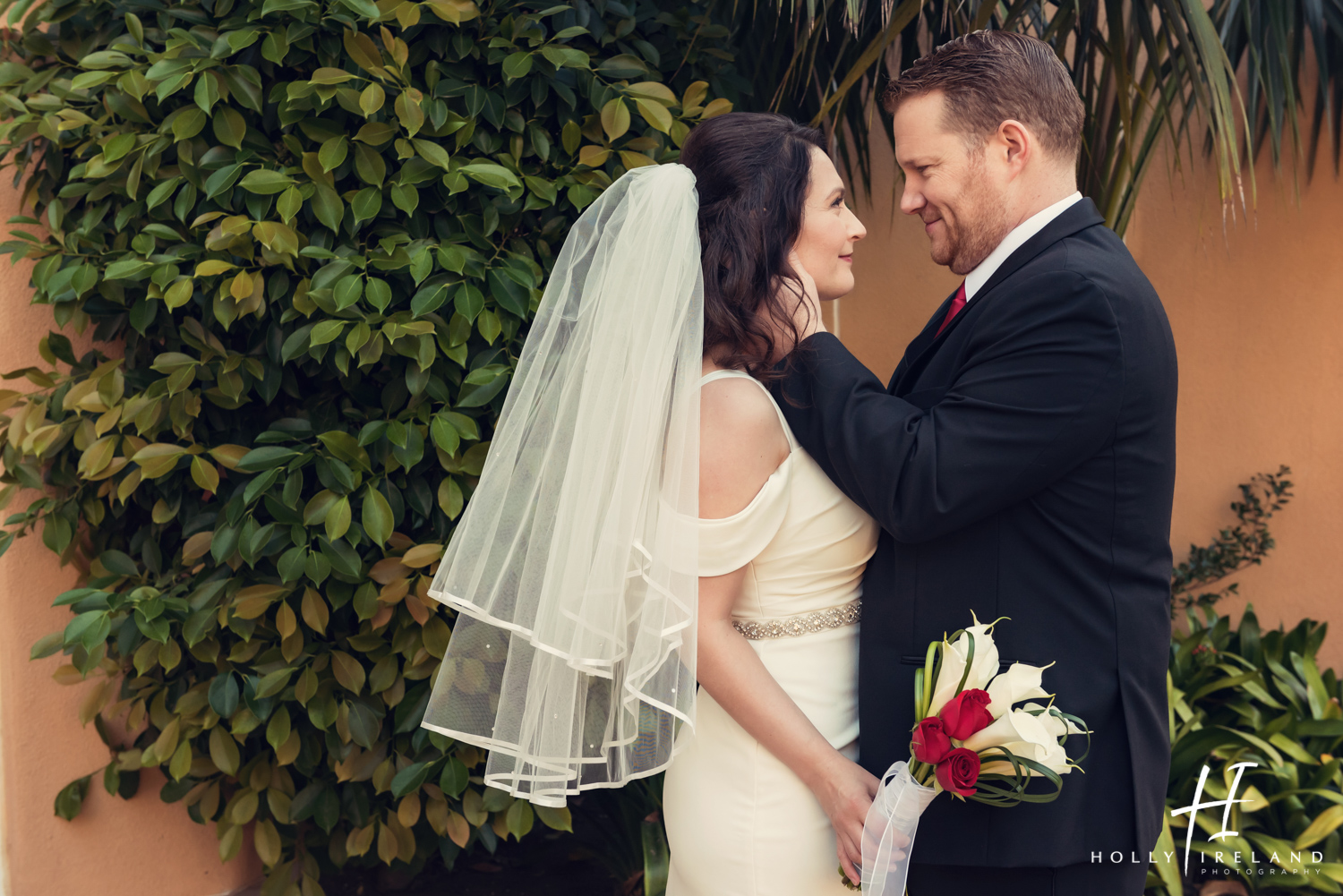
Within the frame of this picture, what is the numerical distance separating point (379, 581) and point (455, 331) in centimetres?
61

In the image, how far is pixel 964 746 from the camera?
133 centimetres

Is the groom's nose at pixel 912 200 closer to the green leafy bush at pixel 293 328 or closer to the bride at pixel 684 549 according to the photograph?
the bride at pixel 684 549

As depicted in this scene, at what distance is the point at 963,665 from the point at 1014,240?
0.76 metres

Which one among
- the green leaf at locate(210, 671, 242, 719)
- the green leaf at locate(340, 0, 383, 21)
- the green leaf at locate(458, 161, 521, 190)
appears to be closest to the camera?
the green leaf at locate(340, 0, 383, 21)

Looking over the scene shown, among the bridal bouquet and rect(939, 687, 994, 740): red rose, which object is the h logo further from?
rect(939, 687, 994, 740): red rose

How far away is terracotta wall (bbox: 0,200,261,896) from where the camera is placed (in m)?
2.57

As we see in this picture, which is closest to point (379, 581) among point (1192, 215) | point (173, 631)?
point (173, 631)

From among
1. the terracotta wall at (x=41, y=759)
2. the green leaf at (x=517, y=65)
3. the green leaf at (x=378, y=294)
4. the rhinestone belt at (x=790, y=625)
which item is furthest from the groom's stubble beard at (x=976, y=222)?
the terracotta wall at (x=41, y=759)

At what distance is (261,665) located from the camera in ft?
7.57

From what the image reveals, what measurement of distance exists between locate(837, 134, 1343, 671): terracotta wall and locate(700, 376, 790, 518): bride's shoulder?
2.40 m

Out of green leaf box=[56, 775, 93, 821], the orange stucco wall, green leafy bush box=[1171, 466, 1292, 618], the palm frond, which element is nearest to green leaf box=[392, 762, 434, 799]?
green leaf box=[56, 775, 93, 821]

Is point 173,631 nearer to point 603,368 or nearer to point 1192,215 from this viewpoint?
point 603,368

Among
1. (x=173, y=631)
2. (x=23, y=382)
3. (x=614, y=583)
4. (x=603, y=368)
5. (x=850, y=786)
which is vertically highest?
(x=603, y=368)

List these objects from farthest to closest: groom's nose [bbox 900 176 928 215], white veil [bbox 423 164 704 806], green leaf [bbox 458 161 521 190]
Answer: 1. green leaf [bbox 458 161 521 190]
2. groom's nose [bbox 900 176 928 215]
3. white veil [bbox 423 164 704 806]
